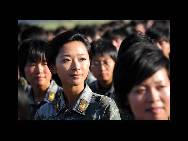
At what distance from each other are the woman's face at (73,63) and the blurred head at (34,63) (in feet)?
0.88

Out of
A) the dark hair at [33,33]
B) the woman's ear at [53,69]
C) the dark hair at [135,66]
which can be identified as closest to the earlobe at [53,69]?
the woman's ear at [53,69]

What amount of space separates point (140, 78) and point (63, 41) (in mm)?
593

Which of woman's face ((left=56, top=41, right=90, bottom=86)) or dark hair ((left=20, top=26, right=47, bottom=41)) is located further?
dark hair ((left=20, top=26, right=47, bottom=41))

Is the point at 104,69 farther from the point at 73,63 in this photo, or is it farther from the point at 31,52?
the point at 31,52

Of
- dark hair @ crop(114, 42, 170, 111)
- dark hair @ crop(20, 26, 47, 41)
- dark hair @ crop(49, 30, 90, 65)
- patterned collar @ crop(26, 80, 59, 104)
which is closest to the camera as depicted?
dark hair @ crop(114, 42, 170, 111)

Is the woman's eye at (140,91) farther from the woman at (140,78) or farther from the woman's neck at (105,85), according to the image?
the woman's neck at (105,85)

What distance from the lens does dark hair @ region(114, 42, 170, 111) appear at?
258cm

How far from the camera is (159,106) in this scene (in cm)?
286

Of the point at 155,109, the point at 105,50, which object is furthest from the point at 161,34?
the point at 155,109

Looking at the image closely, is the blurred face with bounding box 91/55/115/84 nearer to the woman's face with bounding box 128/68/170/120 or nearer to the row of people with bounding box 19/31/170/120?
the row of people with bounding box 19/31/170/120

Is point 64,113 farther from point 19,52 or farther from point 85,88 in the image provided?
point 19,52

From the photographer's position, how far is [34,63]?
10.8 feet

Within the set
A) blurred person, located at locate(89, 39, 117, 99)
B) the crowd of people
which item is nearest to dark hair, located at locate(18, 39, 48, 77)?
the crowd of people

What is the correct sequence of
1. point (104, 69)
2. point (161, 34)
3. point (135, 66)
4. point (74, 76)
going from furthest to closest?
1. point (161, 34)
2. point (104, 69)
3. point (74, 76)
4. point (135, 66)
